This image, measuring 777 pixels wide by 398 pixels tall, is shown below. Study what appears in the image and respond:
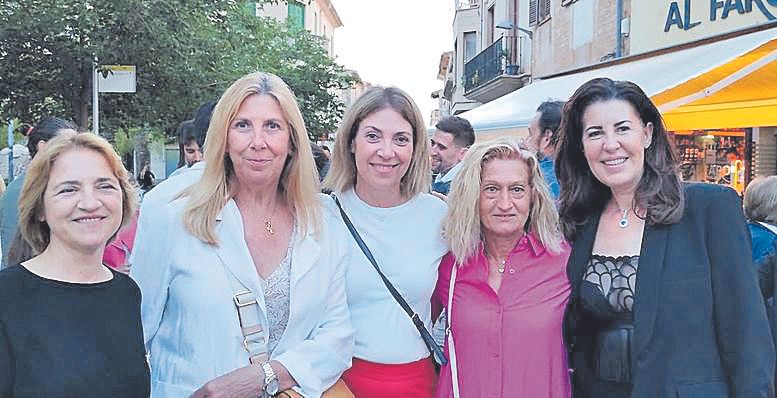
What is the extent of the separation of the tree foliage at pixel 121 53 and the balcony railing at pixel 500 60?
7667 millimetres

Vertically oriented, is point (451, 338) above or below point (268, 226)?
below

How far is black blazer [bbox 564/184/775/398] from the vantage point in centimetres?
266

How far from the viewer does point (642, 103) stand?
3041 millimetres

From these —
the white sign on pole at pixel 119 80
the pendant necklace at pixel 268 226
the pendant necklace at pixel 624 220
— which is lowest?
the pendant necklace at pixel 268 226

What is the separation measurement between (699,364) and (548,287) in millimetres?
630

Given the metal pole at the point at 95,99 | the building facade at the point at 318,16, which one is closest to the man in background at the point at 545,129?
the metal pole at the point at 95,99

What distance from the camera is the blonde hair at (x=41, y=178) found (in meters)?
2.46

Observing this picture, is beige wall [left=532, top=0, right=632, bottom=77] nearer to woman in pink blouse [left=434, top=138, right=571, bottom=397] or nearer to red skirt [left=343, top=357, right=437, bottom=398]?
woman in pink blouse [left=434, top=138, right=571, bottom=397]

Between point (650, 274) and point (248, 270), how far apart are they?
4.68 feet

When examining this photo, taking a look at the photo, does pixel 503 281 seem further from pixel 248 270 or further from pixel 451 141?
pixel 451 141

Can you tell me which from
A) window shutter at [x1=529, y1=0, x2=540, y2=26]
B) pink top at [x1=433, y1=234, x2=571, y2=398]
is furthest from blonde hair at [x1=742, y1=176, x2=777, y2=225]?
window shutter at [x1=529, y1=0, x2=540, y2=26]

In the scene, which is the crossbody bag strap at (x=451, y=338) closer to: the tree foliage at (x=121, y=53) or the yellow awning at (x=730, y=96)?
the yellow awning at (x=730, y=96)

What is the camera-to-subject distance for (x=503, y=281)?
3107 millimetres

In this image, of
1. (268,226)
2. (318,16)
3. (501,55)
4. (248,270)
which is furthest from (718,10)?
(318,16)
